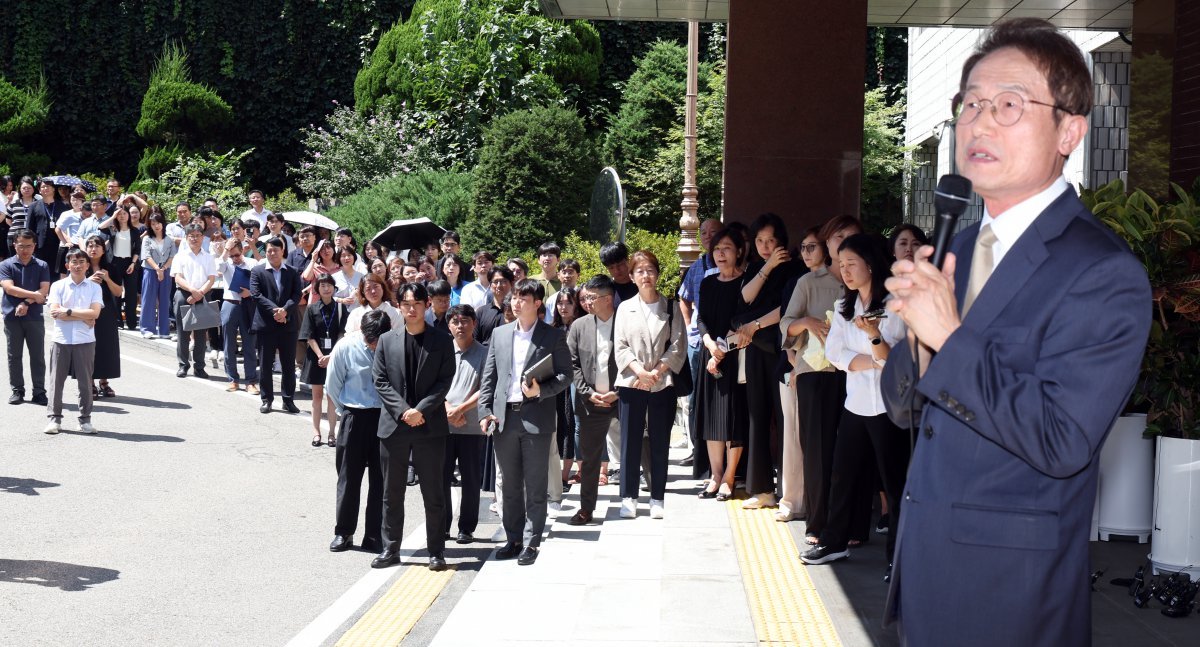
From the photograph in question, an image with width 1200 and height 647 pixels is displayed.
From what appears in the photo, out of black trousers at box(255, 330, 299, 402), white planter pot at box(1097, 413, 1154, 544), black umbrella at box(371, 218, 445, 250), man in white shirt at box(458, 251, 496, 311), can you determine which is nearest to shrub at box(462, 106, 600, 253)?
black umbrella at box(371, 218, 445, 250)

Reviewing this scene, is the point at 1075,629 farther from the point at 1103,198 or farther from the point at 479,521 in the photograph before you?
the point at 479,521

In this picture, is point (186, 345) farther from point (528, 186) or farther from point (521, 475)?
point (521, 475)

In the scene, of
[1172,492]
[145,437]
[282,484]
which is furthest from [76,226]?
[1172,492]

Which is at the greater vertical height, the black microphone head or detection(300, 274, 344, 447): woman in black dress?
the black microphone head

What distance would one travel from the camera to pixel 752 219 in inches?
429

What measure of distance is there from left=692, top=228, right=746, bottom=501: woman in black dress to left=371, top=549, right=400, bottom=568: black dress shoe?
2402mm

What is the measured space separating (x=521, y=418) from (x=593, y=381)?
88 centimetres

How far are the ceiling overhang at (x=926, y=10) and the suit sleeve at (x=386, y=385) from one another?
541 centimetres

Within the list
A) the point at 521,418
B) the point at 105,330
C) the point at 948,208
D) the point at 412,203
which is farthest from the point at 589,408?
the point at 412,203

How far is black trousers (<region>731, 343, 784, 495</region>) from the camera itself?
8922 mm

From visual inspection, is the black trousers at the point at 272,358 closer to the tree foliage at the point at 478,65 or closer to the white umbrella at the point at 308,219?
the white umbrella at the point at 308,219

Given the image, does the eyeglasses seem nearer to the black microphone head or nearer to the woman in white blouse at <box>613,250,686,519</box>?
the black microphone head

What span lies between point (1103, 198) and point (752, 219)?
3657 millimetres

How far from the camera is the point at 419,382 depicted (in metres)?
8.83
